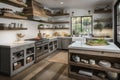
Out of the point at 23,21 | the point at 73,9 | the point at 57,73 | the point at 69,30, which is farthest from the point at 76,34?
the point at 57,73

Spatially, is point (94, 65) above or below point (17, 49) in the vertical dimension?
below

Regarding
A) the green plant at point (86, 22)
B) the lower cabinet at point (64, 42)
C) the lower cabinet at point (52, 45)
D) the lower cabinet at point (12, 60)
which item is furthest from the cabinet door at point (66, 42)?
the lower cabinet at point (12, 60)

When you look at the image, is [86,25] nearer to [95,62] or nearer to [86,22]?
[86,22]

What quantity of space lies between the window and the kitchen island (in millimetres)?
4015

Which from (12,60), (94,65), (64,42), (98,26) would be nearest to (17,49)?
(12,60)

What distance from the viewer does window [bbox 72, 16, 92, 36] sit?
261 inches

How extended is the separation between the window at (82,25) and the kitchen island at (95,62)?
4.02 metres

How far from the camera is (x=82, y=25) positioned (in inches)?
267

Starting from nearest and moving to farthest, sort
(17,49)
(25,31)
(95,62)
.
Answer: (95,62) < (17,49) < (25,31)

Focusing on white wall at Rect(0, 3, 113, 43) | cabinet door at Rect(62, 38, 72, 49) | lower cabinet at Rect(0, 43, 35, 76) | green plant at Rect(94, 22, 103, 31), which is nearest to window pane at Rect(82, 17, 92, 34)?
white wall at Rect(0, 3, 113, 43)

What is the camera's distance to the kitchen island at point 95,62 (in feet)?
7.72

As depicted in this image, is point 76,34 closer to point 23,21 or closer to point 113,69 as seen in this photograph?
point 23,21

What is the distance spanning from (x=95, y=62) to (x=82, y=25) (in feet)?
14.5

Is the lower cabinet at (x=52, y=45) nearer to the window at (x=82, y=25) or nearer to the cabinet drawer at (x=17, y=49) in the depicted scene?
the window at (x=82, y=25)
